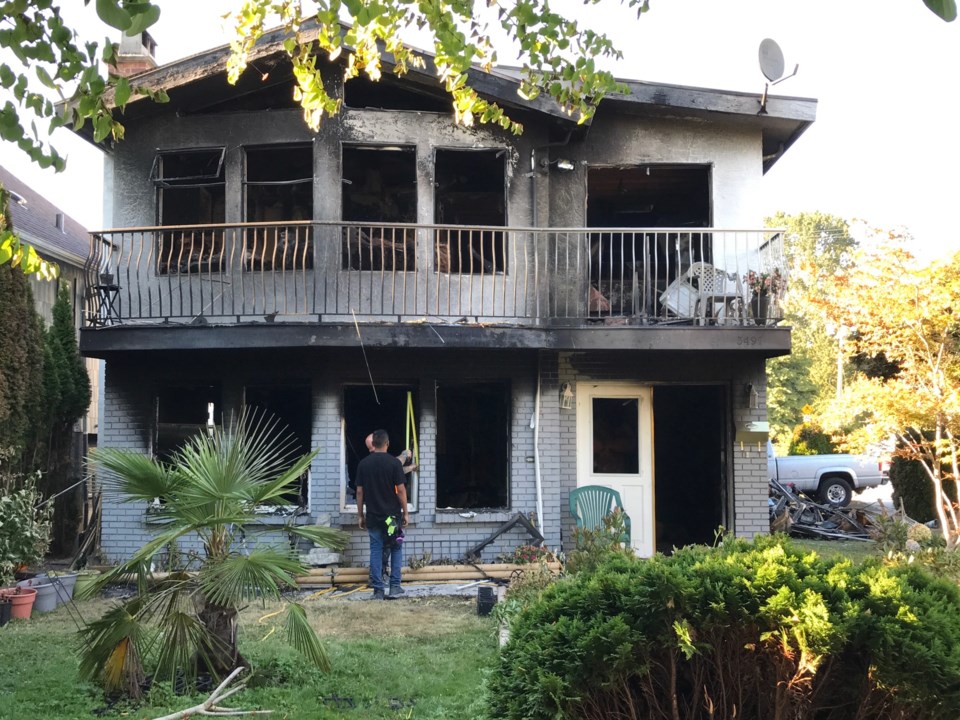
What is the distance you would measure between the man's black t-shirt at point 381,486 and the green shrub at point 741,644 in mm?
6087

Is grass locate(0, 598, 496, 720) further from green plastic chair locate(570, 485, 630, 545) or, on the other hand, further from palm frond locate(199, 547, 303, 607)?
green plastic chair locate(570, 485, 630, 545)

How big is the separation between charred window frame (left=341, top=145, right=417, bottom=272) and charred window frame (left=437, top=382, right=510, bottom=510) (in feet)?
5.73

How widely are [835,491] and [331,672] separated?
56.1 ft

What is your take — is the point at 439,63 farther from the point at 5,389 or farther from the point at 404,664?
the point at 5,389

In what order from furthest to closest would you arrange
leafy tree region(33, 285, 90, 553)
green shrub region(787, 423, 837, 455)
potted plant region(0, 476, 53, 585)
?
green shrub region(787, 423, 837, 455), leafy tree region(33, 285, 90, 553), potted plant region(0, 476, 53, 585)

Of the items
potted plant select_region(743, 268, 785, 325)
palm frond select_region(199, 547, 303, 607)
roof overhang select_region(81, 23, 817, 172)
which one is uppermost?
roof overhang select_region(81, 23, 817, 172)

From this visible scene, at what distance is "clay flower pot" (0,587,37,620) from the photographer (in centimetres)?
866

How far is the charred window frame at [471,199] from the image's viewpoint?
11.7 meters

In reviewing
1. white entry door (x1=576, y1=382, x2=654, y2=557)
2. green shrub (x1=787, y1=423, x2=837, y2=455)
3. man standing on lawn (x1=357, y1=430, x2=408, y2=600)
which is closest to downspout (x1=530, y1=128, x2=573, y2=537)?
white entry door (x1=576, y1=382, x2=654, y2=557)

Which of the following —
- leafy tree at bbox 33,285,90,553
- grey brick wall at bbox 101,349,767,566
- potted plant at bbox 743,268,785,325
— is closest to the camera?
potted plant at bbox 743,268,785,325

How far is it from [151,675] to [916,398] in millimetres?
9695

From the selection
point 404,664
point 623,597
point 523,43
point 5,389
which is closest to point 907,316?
point 523,43

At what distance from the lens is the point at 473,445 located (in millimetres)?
11562

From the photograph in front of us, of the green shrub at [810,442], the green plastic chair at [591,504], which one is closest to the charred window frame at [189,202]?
the green plastic chair at [591,504]
